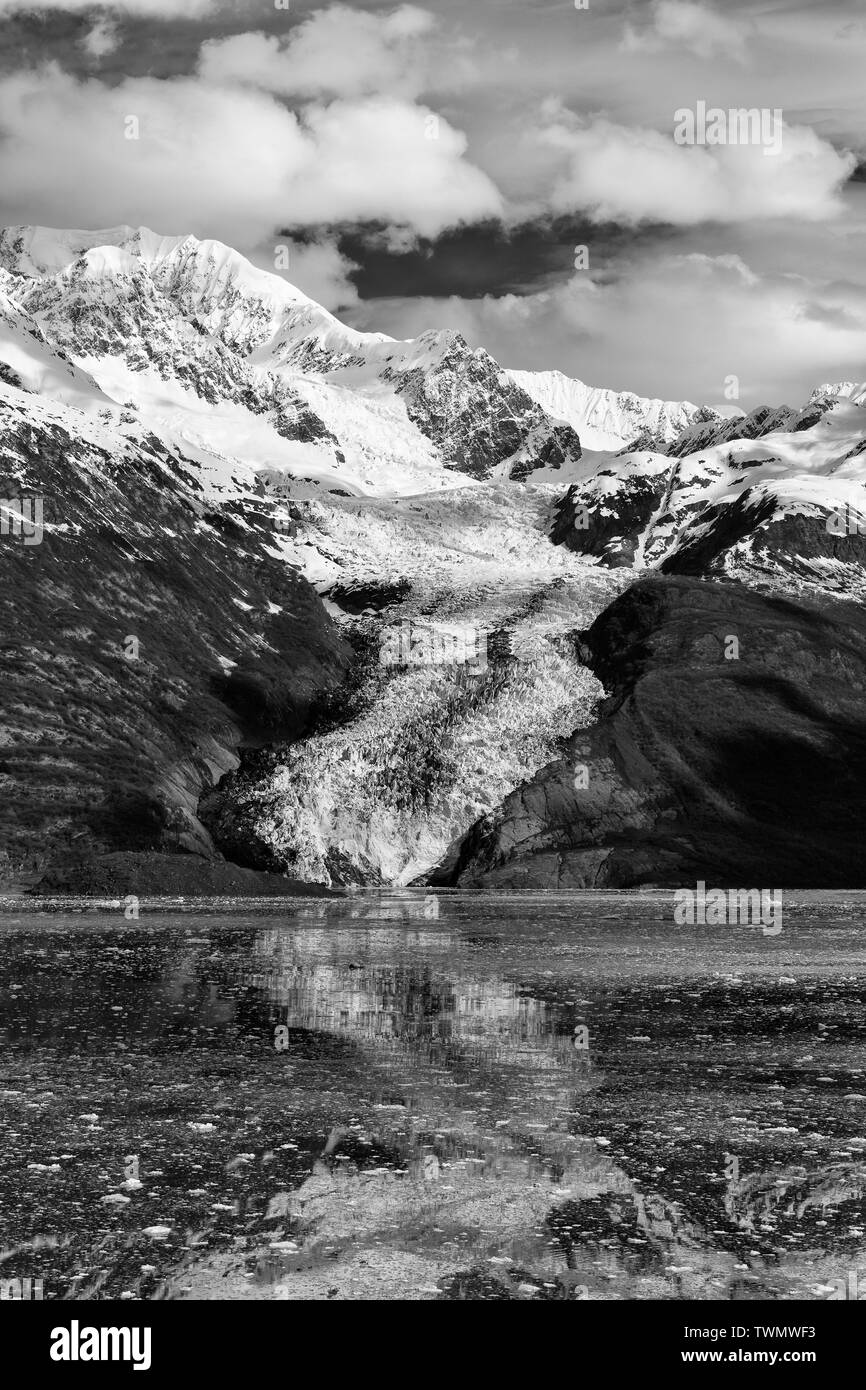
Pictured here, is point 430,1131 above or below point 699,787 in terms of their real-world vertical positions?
below

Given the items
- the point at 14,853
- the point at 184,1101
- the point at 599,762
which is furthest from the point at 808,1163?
the point at 599,762

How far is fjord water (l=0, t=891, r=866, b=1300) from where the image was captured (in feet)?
60.1

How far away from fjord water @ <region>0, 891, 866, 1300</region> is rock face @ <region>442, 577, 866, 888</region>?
303ft

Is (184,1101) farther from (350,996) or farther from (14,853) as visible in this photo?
(14,853)

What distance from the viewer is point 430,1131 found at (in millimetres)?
25422

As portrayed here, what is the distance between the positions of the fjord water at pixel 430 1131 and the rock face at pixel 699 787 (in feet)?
303

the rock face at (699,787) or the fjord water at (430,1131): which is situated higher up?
the rock face at (699,787)

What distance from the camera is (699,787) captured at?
164 meters

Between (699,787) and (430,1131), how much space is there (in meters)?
142

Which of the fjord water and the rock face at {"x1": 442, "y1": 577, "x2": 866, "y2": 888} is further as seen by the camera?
the rock face at {"x1": 442, "y1": 577, "x2": 866, "y2": 888}

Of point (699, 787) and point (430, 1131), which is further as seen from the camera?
point (699, 787)

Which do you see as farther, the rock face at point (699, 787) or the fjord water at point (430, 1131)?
the rock face at point (699, 787)

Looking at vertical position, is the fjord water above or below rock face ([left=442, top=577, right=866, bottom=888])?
below

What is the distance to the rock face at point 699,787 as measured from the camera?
143875mm
